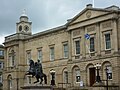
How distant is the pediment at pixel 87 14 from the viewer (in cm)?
4747

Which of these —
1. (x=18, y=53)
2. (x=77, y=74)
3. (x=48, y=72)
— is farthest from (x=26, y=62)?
(x=77, y=74)

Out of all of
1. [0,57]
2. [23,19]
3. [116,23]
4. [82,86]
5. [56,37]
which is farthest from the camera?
[0,57]

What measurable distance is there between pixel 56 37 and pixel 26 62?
1087 centimetres

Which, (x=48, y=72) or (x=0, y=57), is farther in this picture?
(x=0, y=57)

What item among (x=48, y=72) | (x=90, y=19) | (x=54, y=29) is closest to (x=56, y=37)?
(x=54, y=29)

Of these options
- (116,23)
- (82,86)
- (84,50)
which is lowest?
(82,86)

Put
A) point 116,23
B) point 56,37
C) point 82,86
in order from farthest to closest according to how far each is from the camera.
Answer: point 56,37
point 82,86
point 116,23

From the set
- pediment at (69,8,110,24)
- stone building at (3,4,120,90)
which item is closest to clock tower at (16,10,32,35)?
stone building at (3,4,120,90)

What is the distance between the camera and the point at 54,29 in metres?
58.0

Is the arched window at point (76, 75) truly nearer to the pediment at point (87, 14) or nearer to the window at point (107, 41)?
the window at point (107, 41)

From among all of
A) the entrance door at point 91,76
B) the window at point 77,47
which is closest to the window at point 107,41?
the entrance door at point 91,76

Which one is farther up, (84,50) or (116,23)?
(116,23)

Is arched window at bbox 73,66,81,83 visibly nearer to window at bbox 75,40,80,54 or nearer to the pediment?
window at bbox 75,40,80,54

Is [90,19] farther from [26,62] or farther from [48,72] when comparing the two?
[26,62]
